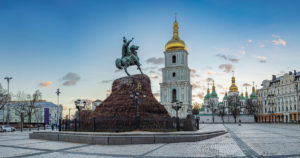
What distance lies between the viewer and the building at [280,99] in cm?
6738

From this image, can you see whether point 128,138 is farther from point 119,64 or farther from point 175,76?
point 175,76

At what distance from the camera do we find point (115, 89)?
2372 centimetres

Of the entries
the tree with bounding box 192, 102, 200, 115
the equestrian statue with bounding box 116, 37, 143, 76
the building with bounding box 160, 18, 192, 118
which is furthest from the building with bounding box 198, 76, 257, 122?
the equestrian statue with bounding box 116, 37, 143, 76

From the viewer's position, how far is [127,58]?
24062 millimetres

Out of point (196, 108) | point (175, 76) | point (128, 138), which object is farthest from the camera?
point (196, 108)

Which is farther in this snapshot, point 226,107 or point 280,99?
point 226,107

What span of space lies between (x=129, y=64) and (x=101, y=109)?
4.98 m

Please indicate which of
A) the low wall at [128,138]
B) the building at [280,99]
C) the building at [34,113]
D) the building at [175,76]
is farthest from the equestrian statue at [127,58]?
the building at [175,76]

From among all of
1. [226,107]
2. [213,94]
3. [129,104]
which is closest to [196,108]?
[213,94]

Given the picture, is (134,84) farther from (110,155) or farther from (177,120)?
(110,155)

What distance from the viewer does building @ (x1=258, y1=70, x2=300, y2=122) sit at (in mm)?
67375

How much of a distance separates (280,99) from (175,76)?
30572 millimetres

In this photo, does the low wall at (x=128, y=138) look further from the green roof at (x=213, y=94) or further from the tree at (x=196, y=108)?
the green roof at (x=213, y=94)

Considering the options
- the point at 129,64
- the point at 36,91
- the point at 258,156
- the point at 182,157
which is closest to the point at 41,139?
the point at 129,64
